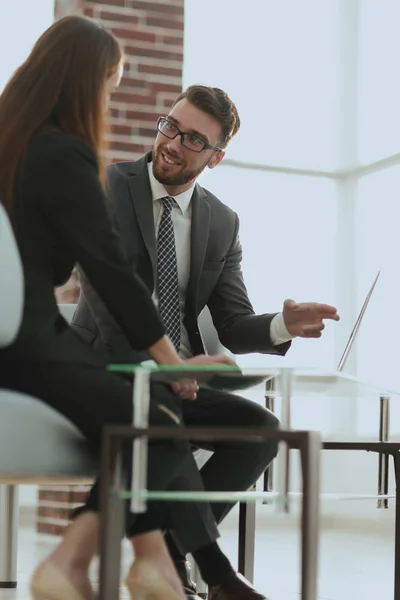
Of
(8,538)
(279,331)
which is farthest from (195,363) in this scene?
(8,538)

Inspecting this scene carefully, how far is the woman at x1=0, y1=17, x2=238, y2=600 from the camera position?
169 cm

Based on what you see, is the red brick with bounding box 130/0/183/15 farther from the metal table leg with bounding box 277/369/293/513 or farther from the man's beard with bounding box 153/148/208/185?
the metal table leg with bounding box 277/369/293/513

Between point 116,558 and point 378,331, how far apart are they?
11.8ft

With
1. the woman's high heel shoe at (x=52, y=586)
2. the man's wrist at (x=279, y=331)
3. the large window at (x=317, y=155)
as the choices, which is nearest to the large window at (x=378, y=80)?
the large window at (x=317, y=155)

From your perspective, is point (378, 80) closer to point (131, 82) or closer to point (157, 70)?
point (157, 70)

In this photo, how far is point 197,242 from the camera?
103 inches

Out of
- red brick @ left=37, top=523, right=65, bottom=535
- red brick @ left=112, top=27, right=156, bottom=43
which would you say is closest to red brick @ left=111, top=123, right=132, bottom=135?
red brick @ left=112, top=27, right=156, bottom=43

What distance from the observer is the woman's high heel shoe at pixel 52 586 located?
1.64 m

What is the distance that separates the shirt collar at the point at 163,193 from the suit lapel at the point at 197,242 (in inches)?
0.8

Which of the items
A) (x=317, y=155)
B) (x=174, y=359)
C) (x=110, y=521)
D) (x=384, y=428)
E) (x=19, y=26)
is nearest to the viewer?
(x=110, y=521)

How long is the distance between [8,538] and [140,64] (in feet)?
7.22

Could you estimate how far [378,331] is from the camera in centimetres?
495

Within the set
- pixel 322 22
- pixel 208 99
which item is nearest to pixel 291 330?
pixel 208 99

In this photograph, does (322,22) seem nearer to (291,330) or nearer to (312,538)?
(291,330)
